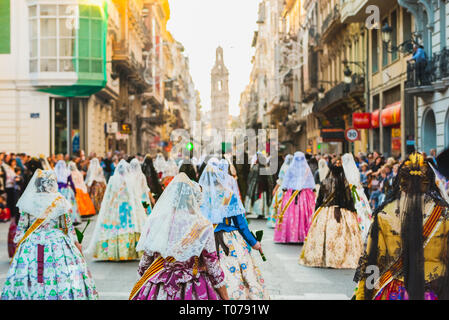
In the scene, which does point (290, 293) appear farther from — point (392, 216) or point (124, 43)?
point (124, 43)

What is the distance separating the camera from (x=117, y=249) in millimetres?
11445

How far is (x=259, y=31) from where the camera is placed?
111m

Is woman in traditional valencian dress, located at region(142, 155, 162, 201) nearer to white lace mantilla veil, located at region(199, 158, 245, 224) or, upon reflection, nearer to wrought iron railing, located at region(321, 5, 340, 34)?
white lace mantilla veil, located at region(199, 158, 245, 224)

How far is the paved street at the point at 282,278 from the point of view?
8.47 m

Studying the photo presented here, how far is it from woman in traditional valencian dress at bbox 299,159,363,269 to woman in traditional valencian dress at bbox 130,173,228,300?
5.45 meters

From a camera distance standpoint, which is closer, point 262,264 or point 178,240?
point 178,240

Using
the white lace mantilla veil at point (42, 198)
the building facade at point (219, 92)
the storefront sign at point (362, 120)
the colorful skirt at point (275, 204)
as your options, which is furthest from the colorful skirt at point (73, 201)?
the building facade at point (219, 92)

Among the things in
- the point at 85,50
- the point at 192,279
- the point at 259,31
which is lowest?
the point at 192,279

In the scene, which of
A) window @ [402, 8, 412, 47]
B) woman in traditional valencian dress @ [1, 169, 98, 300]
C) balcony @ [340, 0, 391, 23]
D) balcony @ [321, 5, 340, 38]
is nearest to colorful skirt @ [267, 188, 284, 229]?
woman in traditional valencian dress @ [1, 169, 98, 300]

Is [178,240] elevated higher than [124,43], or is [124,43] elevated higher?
[124,43]

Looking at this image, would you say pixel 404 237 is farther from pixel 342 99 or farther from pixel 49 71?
pixel 342 99

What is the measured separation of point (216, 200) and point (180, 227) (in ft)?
3.79

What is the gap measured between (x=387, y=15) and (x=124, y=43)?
54.0ft
